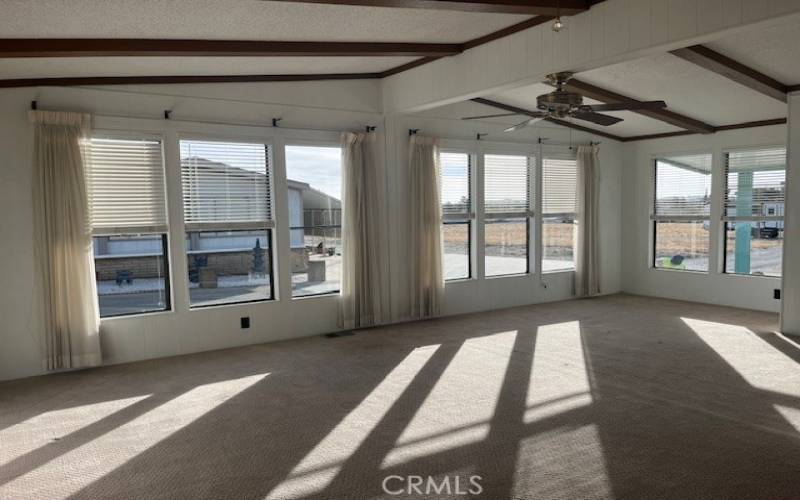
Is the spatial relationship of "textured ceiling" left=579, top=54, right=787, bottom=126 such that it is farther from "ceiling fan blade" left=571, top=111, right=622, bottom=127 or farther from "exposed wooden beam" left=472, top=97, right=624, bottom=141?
"exposed wooden beam" left=472, top=97, right=624, bottom=141

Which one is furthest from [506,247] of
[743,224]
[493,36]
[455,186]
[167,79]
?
[167,79]

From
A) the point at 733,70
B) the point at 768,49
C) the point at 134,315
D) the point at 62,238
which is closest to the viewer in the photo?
the point at 768,49

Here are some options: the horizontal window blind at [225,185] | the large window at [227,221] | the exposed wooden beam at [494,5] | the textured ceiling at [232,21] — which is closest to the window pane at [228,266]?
the large window at [227,221]

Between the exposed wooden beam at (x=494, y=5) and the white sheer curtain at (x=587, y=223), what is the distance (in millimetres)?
4613

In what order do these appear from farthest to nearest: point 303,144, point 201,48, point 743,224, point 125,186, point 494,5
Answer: point 743,224
point 303,144
point 125,186
point 201,48
point 494,5

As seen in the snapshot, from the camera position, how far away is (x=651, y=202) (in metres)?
9.01

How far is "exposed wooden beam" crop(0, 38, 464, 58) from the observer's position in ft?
12.9

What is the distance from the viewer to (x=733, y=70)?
529 cm

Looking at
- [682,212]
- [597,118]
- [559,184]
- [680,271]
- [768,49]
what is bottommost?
[680,271]

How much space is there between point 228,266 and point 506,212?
3.89m

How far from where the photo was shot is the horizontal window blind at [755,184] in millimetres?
7609

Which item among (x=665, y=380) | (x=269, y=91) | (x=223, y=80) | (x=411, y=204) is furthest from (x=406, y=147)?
(x=665, y=380)

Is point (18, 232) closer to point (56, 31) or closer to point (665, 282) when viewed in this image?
point (56, 31)

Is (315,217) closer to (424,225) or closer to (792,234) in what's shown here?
(424,225)
